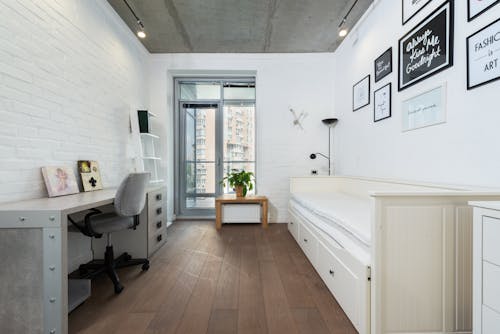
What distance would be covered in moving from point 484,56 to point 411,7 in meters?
0.93

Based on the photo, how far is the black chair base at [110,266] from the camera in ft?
5.76

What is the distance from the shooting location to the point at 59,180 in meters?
1.81

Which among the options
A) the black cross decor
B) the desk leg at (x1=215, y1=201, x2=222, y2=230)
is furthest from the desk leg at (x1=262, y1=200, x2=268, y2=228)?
the black cross decor

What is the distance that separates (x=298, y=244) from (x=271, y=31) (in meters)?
2.76

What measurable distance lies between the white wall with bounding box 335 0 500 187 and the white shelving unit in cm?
275

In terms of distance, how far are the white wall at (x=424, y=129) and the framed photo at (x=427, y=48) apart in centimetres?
5

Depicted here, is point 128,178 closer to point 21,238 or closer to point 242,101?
point 21,238

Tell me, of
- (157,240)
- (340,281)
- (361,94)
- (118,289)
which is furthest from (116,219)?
(361,94)

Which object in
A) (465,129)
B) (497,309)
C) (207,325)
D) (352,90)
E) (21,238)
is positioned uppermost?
(352,90)

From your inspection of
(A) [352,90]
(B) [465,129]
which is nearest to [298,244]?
(B) [465,129]

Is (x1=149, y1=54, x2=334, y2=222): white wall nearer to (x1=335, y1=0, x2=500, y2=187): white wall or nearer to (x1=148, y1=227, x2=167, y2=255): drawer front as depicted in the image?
(x1=335, y1=0, x2=500, y2=187): white wall

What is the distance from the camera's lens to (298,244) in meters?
2.72

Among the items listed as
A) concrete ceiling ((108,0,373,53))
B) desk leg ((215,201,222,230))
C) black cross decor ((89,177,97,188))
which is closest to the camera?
black cross decor ((89,177,97,188))

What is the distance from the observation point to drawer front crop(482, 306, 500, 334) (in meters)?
0.88
